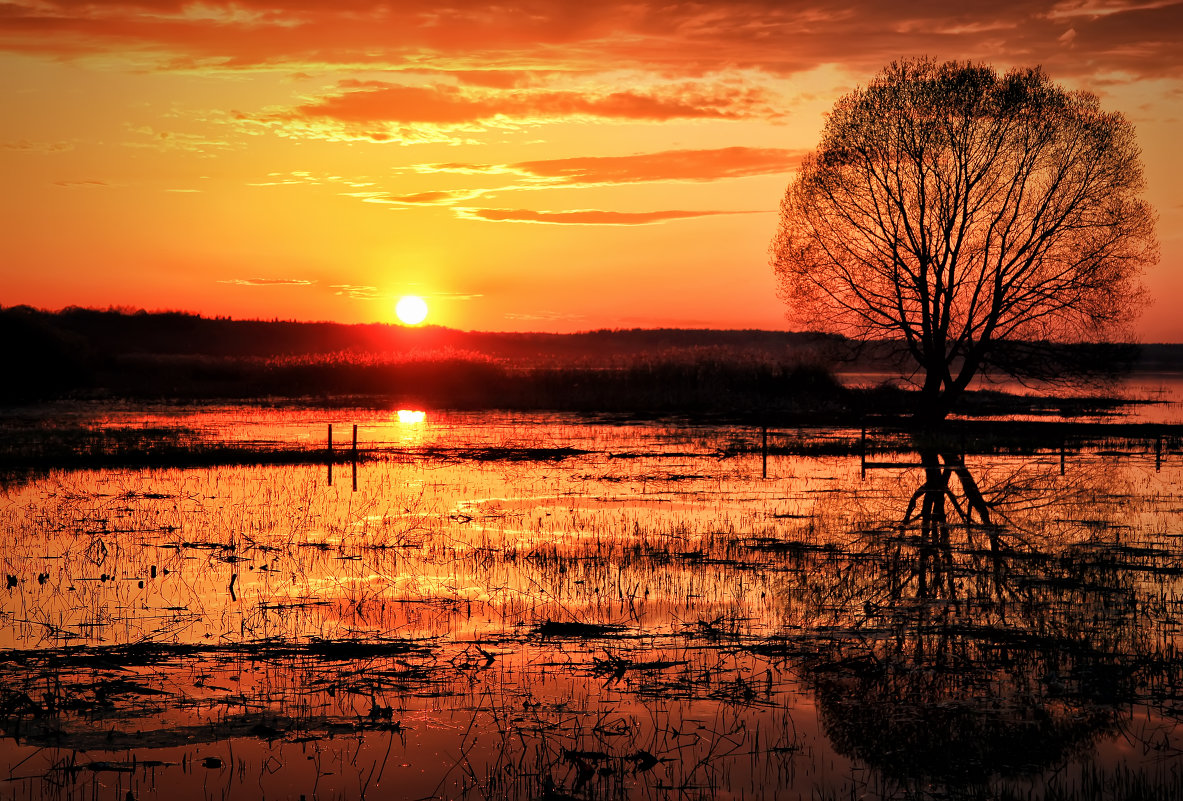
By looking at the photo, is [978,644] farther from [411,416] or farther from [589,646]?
[411,416]

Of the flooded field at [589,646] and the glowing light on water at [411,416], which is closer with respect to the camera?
the flooded field at [589,646]

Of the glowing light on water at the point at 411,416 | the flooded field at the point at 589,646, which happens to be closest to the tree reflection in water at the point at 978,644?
the flooded field at the point at 589,646

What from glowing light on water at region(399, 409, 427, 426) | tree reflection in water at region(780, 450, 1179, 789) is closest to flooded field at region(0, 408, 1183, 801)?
tree reflection in water at region(780, 450, 1179, 789)

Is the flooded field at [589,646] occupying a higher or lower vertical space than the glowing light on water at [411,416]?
lower

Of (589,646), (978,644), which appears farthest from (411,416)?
(978,644)

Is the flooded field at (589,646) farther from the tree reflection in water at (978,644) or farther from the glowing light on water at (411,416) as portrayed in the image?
the glowing light on water at (411,416)

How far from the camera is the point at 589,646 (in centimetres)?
1069

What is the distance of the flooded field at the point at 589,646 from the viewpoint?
24.8ft

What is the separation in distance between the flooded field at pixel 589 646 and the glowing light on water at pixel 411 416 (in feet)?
76.0

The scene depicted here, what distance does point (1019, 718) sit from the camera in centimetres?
848

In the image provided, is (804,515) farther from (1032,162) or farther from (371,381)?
(371,381)

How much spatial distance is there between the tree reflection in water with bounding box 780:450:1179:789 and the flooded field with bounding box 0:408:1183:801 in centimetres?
4

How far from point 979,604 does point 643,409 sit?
41525mm

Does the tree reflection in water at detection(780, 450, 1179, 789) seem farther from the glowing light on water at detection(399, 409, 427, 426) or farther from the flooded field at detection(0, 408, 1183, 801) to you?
the glowing light on water at detection(399, 409, 427, 426)
